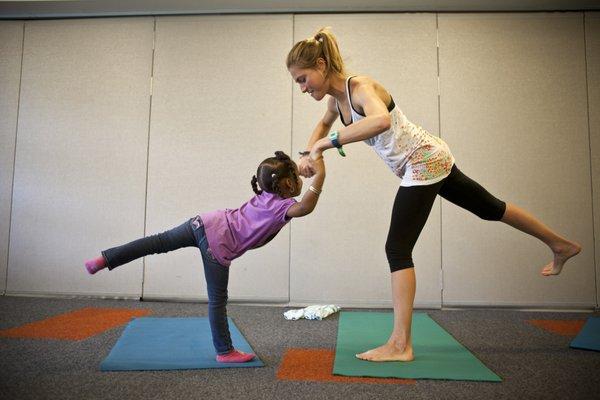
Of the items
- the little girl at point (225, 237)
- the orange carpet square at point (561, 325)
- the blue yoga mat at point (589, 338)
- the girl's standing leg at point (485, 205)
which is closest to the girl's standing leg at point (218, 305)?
the little girl at point (225, 237)

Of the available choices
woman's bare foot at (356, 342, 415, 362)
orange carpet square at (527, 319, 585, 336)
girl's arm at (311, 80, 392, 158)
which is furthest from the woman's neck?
orange carpet square at (527, 319, 585, 336)

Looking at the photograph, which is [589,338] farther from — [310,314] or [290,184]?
[290,184]

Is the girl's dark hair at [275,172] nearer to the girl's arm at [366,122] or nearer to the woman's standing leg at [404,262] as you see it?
the girl's arm at [366,122]

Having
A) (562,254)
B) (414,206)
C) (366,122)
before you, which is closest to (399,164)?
(414,206)

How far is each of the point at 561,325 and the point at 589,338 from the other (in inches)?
20.7

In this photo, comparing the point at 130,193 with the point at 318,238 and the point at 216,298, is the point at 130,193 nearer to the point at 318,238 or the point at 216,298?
the point at 318,238

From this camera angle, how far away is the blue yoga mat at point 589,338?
2.11 m

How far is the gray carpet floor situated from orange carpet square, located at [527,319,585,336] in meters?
0.11

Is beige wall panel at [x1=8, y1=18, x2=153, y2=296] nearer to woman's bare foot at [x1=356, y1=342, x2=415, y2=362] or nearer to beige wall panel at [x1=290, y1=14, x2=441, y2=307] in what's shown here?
beige wall panel at [x1=290, y1=14, x2=441, y2=307]

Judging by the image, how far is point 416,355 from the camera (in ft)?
6.35

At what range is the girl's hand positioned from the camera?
1.77m

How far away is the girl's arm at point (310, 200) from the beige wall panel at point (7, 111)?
10.6 ft

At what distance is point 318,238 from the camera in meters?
3.54

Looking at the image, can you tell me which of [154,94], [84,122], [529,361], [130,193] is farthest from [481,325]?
[84,122]
